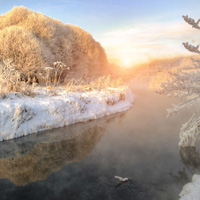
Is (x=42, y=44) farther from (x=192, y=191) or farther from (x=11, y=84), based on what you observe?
(x=192, y=191)

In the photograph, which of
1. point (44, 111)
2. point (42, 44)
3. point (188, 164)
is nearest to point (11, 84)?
point (44, 111)

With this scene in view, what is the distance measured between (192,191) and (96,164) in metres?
3.40

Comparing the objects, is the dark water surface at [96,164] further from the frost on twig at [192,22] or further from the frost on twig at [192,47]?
the frost on twig at [192,22]

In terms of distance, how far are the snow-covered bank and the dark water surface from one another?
2.11ft

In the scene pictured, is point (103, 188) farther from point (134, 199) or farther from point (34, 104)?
point (34, 104)

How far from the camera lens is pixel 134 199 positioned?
18.0ft

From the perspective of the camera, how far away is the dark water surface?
229 inches

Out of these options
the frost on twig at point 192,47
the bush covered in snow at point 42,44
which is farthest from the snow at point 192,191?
the bush covered in snow at point 42,44

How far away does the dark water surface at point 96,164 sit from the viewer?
5820mm

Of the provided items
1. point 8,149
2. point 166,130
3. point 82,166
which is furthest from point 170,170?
point 8,149

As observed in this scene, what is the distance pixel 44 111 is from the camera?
11789mm

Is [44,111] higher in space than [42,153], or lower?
higher

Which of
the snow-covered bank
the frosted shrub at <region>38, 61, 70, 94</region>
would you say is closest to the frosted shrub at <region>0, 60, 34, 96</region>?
the snow-covered bank

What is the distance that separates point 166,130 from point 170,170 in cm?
477
